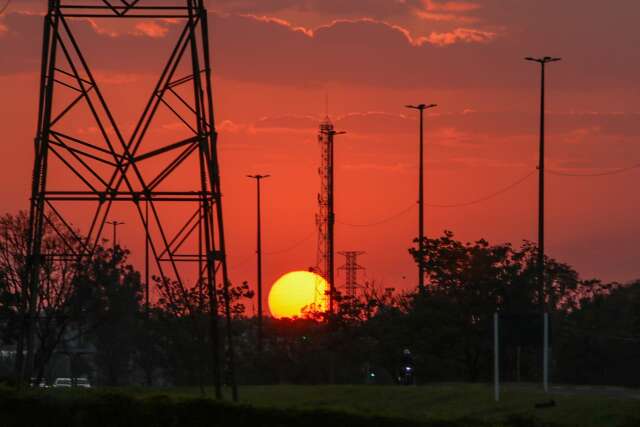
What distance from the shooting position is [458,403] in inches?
1754

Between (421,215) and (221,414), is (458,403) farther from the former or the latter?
(421,215)

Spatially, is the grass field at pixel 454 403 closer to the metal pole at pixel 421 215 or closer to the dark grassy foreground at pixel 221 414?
the dark grassy foreground at pixel 221 414

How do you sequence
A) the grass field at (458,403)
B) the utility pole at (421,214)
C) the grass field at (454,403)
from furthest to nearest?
the utility pole at (421,214) < the grass field at (454,403) < the grass field at (458,403)

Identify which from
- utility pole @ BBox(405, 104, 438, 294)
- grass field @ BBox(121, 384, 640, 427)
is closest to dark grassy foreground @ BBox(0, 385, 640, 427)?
grass field @ BBox(121, 384, 640, 427)

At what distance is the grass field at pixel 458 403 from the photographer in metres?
36.2

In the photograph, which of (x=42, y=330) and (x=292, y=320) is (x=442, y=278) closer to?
(x=42, y=330)

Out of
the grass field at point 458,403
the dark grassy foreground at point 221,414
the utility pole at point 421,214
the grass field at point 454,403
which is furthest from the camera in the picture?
the utility pole at point 421,214

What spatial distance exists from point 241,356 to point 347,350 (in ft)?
54.0

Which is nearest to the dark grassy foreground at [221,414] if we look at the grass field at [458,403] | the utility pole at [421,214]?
the grass field at [458,403]

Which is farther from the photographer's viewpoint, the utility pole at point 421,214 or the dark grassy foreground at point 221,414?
the utility pole at point 421,214

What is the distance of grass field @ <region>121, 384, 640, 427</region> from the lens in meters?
36.2

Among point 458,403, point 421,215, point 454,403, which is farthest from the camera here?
point 421,215

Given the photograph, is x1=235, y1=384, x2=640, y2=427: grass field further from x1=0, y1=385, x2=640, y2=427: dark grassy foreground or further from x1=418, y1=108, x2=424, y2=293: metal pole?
x1=418, y1=108, x2=424, y2=293: metal pole

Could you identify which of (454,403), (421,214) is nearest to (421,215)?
(421,214)
